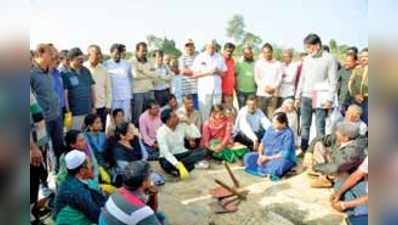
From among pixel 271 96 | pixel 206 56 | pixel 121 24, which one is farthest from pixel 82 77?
pixel 271 96

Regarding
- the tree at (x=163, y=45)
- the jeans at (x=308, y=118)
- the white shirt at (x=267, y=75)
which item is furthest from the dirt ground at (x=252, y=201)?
the tree at (x=163, y=45)

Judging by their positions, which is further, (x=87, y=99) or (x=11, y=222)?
(x=87, y=99)

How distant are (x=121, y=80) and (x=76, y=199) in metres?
0.65

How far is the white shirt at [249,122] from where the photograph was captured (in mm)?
3422

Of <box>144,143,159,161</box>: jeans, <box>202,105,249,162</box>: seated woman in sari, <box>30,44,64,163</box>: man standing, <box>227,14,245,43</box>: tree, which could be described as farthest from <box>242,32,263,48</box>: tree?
<box>30,44,64,163</box>: man standing

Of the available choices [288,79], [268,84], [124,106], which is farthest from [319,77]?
[124,106]

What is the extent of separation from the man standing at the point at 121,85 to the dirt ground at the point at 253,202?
1.12 ft

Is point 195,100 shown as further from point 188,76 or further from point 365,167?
point 365,167

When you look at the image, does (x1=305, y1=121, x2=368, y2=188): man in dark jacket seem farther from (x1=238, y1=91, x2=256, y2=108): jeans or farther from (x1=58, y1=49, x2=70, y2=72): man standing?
(x1=58, y1=49, x2=70, y2=72): man standing

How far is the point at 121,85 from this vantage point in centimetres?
341

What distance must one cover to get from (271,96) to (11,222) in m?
1.44

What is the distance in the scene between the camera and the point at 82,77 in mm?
3381

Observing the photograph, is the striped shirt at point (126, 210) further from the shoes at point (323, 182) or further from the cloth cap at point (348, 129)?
the cloth cap at point (348, 129)

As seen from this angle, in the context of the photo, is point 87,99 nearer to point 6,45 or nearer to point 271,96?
point 6,45
